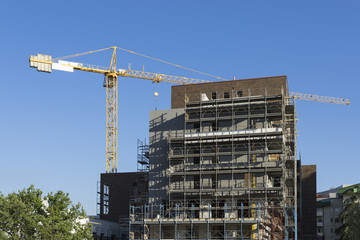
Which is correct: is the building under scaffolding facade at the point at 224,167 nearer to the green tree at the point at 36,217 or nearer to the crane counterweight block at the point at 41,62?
the green tree at the point at 36,217

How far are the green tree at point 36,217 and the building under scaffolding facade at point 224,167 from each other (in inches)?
572

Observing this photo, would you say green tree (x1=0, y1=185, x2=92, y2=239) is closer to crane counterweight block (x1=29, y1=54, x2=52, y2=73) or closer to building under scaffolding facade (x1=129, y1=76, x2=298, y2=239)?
building under scaffolding facade (x1=129, y1=76, x2=298, y2=239)

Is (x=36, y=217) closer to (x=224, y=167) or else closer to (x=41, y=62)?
(x=224, y=167)

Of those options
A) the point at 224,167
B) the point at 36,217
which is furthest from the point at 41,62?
the point at 36,217

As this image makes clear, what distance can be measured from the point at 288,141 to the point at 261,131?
10.1 metres

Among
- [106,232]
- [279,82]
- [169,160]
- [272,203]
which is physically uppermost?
[279,82]

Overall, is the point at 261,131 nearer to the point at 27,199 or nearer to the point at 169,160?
the point at 169,160

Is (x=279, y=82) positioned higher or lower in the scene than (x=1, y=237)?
higher

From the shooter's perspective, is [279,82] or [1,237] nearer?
[1,237]

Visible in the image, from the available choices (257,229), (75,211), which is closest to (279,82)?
(257,229)

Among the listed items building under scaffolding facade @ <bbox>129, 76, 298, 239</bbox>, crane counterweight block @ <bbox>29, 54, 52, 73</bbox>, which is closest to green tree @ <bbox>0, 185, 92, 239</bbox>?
building under scaffolding facade @ <bbox>129, 76, 298, 239</bbox>

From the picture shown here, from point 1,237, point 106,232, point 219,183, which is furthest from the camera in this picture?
point 106,232

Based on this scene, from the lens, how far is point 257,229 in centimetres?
7238

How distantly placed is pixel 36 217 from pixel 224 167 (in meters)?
27.6
